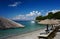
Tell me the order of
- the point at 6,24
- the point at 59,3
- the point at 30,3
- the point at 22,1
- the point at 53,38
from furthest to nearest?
1. the point at 22,1
2. the point at 30,3
3. the point at 59,3
4. the point at 53,38
5. the point at 6,24

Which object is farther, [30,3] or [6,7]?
[6,7]

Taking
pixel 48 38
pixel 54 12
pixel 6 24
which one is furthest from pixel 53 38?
pixel 54 12

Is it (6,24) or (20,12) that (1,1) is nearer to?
(20,12)

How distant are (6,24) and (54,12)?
28.8 ft

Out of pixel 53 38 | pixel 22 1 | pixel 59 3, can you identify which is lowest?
pixel 53 38

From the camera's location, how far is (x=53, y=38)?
17.9ft

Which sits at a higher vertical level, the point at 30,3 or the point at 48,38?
the point at 30,3

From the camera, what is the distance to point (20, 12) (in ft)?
42.0

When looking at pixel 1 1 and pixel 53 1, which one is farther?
pixel 1 1

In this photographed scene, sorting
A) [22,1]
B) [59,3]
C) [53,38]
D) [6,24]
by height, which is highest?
[22,1]

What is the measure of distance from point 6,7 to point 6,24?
28.7ft

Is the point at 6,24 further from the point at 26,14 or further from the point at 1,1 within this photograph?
the point at 26,14

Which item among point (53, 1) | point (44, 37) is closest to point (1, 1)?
point (53, 1)

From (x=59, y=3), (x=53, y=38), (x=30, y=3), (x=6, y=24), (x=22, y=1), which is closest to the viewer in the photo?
(x=6, y=24)
